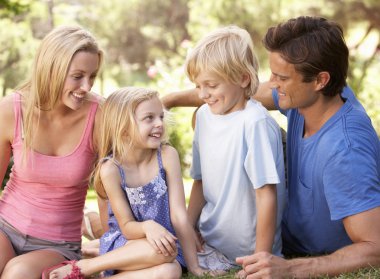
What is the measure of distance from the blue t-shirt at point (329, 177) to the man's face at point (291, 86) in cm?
16

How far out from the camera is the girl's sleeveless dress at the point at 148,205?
12.2ft

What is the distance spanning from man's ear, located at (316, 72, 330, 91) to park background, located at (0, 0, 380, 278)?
2.79 feet

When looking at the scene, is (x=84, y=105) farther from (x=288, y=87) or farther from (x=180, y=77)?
(x=180, y=77)

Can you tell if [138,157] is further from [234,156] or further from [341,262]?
[341,262]

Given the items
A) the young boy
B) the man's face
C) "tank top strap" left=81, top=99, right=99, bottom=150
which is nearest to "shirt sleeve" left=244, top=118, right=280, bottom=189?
the young boy

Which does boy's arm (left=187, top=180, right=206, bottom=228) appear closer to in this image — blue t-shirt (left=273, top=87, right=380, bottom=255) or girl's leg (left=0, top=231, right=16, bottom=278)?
blue t-shirt (left=273, top=87, right=380, bottom=255)

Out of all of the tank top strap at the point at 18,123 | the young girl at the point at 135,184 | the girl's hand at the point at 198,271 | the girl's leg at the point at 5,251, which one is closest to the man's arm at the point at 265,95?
the young girl at the point at 135,184

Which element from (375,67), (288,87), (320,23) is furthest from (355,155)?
(375,67)

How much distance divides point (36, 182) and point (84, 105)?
475 mm

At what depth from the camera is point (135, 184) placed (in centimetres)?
375

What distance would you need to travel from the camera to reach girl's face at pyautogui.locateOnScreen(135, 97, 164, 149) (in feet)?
12.2

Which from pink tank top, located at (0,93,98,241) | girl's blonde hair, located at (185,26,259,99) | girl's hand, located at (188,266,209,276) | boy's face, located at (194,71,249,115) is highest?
girl's blonde hair, located at (185,26,259,99)

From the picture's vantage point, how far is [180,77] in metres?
9.33

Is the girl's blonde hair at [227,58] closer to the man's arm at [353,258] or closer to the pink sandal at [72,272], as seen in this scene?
the man's arm at [353,258]
